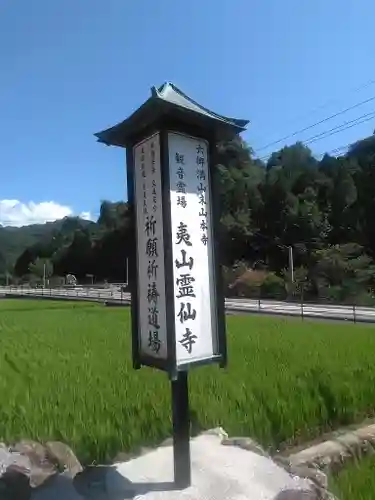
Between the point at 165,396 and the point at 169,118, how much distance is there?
102 inches

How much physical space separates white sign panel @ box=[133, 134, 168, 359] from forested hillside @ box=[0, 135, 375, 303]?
21.2 m

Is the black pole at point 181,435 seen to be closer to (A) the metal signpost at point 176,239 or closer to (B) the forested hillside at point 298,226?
(A) the metal signpost at point 176,239

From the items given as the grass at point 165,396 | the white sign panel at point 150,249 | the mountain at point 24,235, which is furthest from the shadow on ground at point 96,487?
the mountain at point 24,235

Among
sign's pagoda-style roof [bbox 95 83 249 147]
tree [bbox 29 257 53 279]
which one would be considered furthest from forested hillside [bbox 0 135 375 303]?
sign's pagoda-style roof [bbox 95 83 249 147]

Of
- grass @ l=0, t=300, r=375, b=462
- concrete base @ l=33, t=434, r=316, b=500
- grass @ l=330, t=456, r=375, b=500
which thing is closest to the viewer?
concrete base @ l=33, t=434, r=316, b=500

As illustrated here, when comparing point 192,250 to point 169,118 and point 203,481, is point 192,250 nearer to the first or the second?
point 169,118

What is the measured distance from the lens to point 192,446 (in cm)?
374

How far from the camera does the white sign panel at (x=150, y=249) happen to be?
3211mm

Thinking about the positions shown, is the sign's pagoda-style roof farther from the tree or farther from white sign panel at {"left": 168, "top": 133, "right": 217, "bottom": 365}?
the tree

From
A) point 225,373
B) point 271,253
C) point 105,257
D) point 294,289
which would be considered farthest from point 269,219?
point 225,373

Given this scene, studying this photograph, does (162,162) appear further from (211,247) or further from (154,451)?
(154,451)

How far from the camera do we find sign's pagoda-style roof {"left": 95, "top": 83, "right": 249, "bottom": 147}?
3127 millimetres

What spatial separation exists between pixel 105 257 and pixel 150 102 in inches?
2245

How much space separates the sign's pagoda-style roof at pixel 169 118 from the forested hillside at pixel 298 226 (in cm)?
2111
